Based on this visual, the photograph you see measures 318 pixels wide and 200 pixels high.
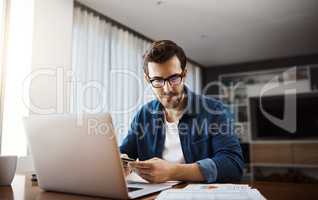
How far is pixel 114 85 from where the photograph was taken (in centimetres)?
326

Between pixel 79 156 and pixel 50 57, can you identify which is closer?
pixel 79 156

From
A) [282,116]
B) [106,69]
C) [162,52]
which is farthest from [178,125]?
[282,116]

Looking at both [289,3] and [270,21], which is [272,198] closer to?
[289,3]

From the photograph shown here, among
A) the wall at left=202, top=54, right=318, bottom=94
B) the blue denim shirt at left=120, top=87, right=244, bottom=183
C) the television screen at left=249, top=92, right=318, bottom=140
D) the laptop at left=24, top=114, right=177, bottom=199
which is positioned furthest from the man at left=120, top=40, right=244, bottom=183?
the wall at left=202, top=54, right=318, bottom=94

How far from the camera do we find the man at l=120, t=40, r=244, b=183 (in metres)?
1.25

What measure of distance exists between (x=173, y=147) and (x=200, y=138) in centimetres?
15

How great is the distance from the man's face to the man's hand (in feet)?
1.56

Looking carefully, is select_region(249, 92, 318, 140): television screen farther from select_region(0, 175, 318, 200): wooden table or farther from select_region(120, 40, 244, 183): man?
select_region(0, 175, 318, 200): wooden table

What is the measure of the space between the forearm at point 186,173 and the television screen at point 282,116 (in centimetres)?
326

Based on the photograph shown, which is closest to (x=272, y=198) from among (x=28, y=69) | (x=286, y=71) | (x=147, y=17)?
(x=28, y=69)

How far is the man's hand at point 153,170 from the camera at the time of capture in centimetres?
97

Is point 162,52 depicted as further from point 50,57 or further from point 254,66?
point 254,66

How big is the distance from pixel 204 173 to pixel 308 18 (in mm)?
2839

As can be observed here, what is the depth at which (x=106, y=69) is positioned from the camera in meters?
3.17
